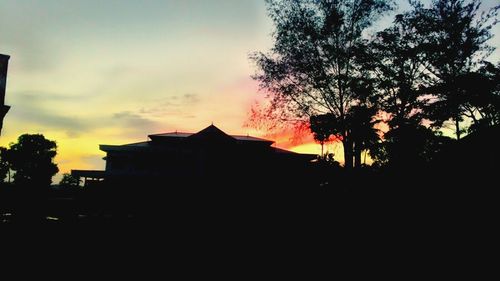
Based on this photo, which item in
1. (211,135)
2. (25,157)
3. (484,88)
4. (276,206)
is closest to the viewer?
(276,206)

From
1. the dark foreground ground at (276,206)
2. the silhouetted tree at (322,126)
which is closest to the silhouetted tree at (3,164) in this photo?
the dark foreground ground at (276,206)

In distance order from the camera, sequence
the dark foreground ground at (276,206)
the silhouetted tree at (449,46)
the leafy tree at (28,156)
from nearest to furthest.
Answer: the dark foreground ground at (276,206), the silhouetted tree at (449,46), the leafy tree at (28,156)

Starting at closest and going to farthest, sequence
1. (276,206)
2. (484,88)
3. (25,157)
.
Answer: (276,206), (484,88), (25,157)

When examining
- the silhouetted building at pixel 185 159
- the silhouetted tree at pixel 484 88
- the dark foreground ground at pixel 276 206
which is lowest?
the dark foreground ground at pixel 276 206

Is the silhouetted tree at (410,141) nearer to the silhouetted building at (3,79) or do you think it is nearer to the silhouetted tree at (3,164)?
the silhouetted building at (3,79)

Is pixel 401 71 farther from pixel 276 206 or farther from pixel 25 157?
pixel 25 157

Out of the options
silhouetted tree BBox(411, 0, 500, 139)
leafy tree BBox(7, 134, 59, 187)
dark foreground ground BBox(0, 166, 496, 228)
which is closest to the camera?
dark foreground ground BBox(0, 166, 496, 228)

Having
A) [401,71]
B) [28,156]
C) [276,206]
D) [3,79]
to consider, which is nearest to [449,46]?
[401,71]

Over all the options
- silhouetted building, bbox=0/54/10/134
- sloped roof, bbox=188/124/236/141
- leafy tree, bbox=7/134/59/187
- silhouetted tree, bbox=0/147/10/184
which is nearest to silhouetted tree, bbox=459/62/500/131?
sloped roof, bbox=188/124/236/141

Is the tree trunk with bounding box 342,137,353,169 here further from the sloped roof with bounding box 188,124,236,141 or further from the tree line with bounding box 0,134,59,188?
the tree line with bounding box 0,134,59,188

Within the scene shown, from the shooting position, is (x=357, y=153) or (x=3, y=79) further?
(x=3, y=79)

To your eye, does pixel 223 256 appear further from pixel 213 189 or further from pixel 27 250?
pixel 213 189

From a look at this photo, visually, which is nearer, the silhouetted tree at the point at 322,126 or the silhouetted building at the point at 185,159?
the silhouetted tree at the point at 322,126

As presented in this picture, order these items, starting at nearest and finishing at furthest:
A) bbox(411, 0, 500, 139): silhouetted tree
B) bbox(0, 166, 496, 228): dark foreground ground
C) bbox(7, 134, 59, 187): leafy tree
→ 1. bbox(0, 166, 496, 228): dark foreground ground
2. bbox(411, 0, 500, 139): silhouetted tree
3. bbox(7, 134, 59, 187): leafy tree
